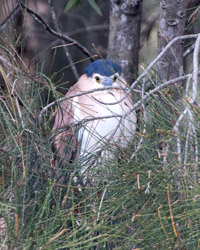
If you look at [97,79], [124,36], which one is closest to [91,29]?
[124,36]

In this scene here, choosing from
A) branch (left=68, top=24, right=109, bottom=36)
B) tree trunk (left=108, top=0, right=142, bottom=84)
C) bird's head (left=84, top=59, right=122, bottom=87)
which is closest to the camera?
bird's head (left=84, top=59, right=122, bottom=87)

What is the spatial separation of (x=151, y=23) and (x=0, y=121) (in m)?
2.41

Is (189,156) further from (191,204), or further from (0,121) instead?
(0,121)

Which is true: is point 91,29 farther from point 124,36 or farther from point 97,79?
point 97,79

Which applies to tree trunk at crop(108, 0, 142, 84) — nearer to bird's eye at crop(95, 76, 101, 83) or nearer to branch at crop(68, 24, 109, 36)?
bird's eye at crop(95, 76, 101, 83)

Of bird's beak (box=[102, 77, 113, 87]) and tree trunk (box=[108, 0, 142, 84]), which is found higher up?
tree trunk (box=[108, 0, 142, 84])

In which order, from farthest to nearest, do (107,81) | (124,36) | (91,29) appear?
(91,29) → (124,36) → (107,81)

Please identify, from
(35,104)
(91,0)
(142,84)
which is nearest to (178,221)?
(142,84)

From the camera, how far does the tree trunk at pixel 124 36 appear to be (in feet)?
7.86

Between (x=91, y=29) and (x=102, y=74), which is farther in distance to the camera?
(x=91, y=29)

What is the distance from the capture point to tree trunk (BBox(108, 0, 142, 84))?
240cm

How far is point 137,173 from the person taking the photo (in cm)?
120

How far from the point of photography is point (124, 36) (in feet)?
7.93

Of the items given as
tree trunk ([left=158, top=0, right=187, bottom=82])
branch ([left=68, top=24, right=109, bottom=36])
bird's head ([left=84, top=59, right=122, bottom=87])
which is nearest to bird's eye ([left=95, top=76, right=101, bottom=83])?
bird's head ([left=84, top=59, right=122, bottom=87])
